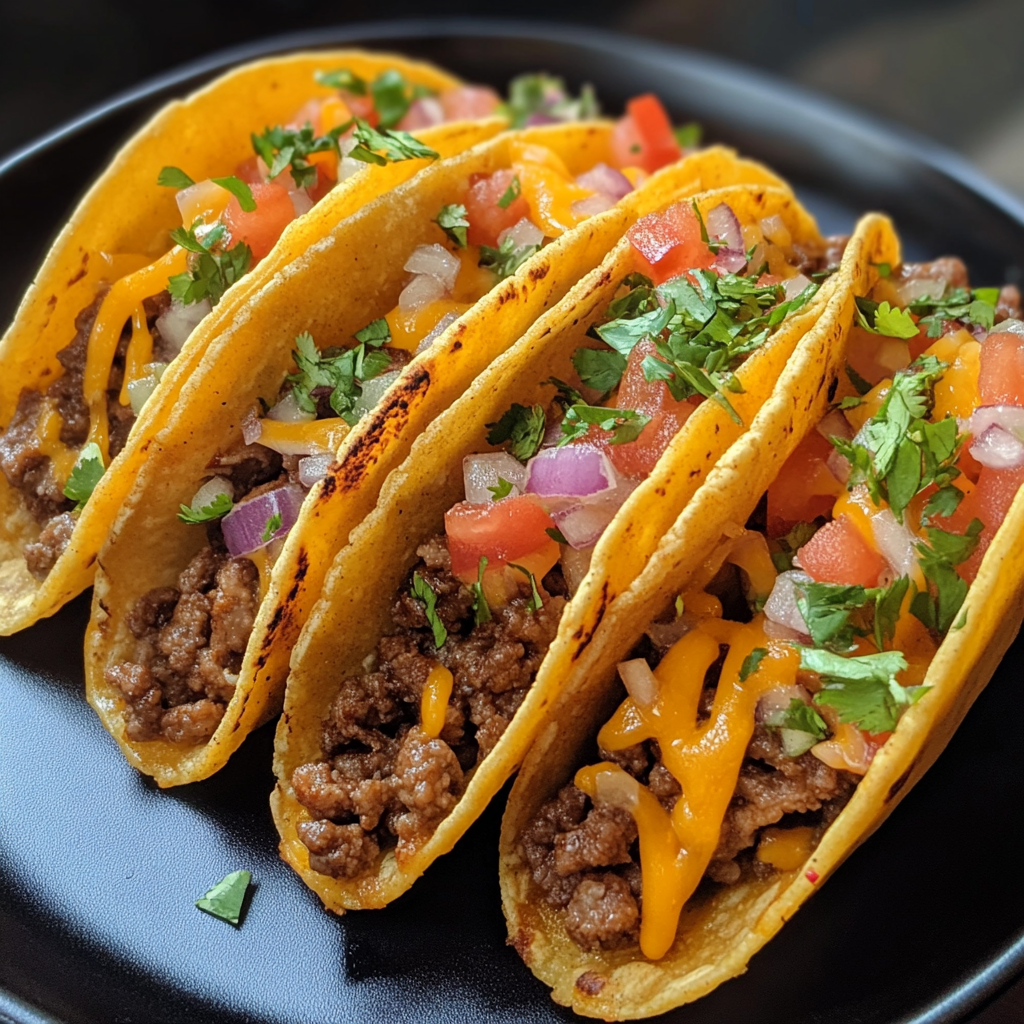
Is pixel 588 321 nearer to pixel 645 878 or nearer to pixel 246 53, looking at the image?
pixel 645 878

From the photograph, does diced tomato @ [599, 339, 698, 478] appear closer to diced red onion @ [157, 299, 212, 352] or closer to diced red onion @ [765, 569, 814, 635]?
diced red onion @ [765, 569, 814, 635]

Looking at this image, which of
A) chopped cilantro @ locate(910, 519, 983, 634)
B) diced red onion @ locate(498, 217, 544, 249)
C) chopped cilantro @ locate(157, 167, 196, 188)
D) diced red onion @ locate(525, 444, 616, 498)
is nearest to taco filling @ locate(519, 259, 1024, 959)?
chopped cilantro @ locate(910, 519, 983, 634)

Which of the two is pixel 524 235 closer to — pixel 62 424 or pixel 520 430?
pixel 520 430

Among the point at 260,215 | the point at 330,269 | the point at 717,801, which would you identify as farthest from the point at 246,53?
the point at 717,801

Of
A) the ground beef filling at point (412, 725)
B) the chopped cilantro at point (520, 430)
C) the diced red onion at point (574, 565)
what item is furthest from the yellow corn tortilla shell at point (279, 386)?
the diced red onion at point (574, 565)

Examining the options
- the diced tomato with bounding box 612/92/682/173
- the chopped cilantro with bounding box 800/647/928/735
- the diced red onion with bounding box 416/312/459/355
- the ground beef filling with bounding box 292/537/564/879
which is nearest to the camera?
the chopped cilantro with bounding box 800/647/928/735

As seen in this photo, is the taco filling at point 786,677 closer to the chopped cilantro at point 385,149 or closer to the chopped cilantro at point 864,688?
the chopped cilantro at point 864,688
